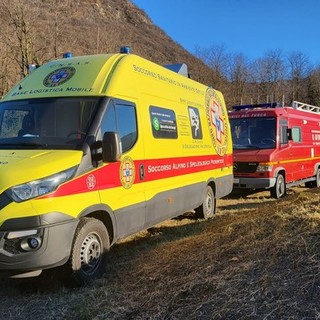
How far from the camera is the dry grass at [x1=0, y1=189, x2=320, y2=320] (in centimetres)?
378

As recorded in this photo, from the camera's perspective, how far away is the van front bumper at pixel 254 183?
41.9 ft

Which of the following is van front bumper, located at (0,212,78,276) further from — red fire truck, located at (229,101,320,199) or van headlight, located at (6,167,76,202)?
red fire truck, located at (229,101,320,199)

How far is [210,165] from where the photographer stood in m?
9.48

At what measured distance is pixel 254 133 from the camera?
13.5 metres

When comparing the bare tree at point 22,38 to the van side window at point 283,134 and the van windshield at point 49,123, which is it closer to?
the van side window at point 283,134

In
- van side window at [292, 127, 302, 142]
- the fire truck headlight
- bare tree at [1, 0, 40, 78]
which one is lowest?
the fire truck headlight

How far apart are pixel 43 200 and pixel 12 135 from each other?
147 centimetres

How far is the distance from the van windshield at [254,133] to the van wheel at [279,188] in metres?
1.01

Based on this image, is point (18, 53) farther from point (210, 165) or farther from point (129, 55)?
point (129, 55)

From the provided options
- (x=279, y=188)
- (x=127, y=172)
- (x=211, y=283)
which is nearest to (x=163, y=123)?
(x=127, y=172)

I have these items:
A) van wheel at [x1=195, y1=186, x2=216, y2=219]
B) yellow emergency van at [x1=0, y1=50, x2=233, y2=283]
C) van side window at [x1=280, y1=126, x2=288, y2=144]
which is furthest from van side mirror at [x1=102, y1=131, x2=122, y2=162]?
van side window at [x1=280, y1=126, x2=288, y2=144]

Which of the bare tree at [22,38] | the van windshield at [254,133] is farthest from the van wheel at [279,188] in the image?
the bare tree at [22,38]

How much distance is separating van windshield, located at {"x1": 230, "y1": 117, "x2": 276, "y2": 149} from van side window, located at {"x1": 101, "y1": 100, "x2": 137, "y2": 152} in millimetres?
7674

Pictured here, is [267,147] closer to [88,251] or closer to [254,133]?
[254,133]
